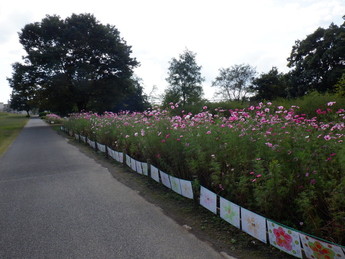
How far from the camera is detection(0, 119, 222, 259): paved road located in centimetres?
333

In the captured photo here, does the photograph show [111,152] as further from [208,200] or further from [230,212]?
[230,212]

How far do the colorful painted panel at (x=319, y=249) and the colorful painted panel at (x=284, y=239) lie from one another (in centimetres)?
8

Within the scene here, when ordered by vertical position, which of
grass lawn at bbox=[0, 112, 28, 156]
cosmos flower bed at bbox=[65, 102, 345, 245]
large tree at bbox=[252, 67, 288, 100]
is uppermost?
large tree at bbox=[252, 67, 288, 100]

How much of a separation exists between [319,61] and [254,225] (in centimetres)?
3086

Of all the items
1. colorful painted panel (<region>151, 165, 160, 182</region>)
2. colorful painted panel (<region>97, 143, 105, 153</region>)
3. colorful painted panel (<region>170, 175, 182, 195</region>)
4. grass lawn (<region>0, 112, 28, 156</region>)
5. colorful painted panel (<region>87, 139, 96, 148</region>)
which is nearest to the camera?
Result: colorful painted panel (<region>170, 175, 182, 195</region>)

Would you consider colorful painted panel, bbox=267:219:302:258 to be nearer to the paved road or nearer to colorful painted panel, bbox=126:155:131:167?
the paved road

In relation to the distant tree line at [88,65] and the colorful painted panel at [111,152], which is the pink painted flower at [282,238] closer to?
the colorful painted panel at [111,152]

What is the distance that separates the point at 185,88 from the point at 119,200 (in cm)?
4744

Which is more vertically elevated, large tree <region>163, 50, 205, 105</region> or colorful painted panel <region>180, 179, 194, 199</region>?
large tree <region>163, 50, 205, 105</region>

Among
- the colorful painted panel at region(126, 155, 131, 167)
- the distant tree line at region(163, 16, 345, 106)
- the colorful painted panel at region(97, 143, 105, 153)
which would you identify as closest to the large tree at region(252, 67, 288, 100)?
the distant tree line at region(163, 16, 345, 106)

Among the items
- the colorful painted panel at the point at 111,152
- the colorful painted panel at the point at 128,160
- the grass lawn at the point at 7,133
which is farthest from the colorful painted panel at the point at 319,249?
the grass lawn at the point at 7,133

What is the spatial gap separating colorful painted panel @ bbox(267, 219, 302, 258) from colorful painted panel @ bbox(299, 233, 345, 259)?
0.08 metres

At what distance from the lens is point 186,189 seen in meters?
4.96

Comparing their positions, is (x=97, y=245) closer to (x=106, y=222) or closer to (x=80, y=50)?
(x=106, y=222)
